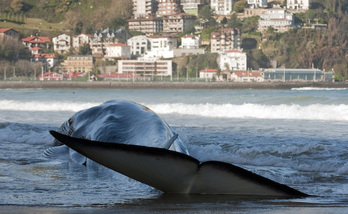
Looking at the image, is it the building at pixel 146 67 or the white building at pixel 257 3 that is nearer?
the building at pixel 146 67

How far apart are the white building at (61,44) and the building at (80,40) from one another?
123cm

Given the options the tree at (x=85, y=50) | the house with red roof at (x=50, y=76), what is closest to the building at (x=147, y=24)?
the tree at (x=85, y=50)

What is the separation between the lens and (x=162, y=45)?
11262cm

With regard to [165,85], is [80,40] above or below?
above

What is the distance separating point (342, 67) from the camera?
10544 centimetres

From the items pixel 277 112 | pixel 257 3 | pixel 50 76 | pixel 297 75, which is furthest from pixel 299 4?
pixel 277 112

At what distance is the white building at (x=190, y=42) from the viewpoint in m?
112

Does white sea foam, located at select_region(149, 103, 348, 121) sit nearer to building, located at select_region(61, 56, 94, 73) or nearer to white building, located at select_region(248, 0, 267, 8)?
building, located at select_region(61, 56, 94, 73)

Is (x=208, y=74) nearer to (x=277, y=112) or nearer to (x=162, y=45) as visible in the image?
(x=162, y=45)

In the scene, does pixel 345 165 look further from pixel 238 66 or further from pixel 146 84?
pixel 238 66

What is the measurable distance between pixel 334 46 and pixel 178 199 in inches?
4562

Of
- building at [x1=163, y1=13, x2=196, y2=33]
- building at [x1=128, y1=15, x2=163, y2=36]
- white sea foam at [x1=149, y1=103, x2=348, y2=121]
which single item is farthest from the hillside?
white sea foam at [x1=149, y1=103, x2=348, y2=121]

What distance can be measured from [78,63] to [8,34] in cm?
1432

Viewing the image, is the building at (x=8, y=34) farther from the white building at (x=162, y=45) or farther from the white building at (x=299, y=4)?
the white building at (x=299, y=4)
